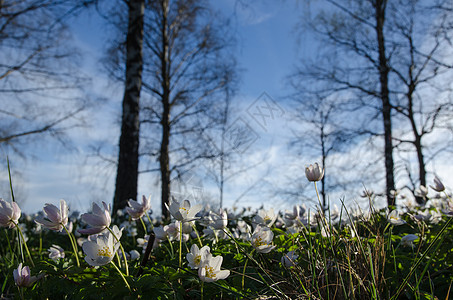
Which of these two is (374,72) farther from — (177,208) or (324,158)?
(177,208)

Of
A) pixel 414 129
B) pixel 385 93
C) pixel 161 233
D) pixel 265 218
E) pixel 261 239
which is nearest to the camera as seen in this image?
pixel 261 239

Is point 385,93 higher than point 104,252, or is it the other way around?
point 385,93

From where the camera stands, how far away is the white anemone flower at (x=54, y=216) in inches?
53.9

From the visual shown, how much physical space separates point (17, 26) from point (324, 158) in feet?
27.4

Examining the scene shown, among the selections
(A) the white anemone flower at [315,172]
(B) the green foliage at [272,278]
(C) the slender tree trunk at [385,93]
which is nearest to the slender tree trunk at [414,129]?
(C) the slender tree trunk at [385,93]

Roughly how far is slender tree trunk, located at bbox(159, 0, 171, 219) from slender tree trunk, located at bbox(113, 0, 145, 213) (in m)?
3.15

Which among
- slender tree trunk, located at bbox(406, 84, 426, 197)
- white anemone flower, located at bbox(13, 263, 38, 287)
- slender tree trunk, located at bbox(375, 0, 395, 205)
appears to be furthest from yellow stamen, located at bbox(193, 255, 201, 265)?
slender tree trunk, located at bbox(406, 84, 426, 197)

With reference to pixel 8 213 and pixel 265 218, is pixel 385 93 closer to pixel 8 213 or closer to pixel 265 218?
pixel 265 218

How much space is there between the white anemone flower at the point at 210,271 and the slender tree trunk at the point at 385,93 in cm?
800

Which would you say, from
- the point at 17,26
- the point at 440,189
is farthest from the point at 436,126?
the point at 17,26

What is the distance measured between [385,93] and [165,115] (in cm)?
576

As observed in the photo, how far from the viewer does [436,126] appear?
964cm

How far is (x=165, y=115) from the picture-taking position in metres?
9.73

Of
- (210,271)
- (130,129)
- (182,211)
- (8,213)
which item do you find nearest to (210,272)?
(210,271)
